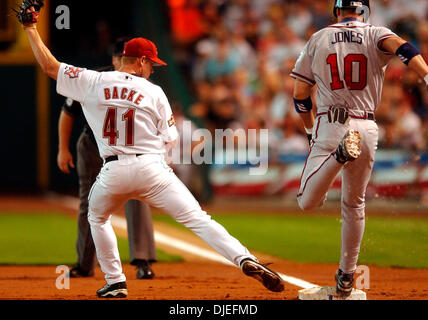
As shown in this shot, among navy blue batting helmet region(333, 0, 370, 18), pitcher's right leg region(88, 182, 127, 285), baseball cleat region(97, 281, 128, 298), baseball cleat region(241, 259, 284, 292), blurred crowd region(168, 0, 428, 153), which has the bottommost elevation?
baseball cleat region(97, 281, 128, 298)

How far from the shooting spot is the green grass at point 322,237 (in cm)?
838

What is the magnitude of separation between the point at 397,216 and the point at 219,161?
3708 mm

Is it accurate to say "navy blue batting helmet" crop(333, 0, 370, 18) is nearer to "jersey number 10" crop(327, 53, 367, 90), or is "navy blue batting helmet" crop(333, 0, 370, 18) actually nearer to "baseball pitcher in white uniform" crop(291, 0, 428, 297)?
"baseball pitcher in white uniform" crop(291, 0, 428, 297)

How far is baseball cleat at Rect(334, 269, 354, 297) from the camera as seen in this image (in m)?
5.30

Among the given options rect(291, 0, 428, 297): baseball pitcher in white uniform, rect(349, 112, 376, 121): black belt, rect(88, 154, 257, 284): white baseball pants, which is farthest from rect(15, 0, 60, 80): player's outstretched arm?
rect(349, 112, 376, 121): black belt

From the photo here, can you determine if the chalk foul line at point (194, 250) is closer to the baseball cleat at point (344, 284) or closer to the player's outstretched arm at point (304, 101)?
the baseball cleat at point (344, 284)

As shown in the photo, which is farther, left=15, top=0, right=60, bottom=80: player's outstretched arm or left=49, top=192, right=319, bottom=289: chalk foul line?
left=49, top=192, right=319, bottom=289: chalk foul line

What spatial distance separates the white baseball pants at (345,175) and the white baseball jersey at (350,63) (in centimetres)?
16

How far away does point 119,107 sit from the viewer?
204 inches

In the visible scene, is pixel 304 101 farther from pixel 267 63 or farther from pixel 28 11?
pixel 267 63

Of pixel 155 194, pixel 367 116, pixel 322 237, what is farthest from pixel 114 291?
pixel 322 237

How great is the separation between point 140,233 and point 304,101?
212 centimetres

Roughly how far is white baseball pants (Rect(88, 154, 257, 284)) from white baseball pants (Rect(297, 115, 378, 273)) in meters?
0.66

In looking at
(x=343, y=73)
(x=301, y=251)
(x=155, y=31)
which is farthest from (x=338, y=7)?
(x=155, y=31)
